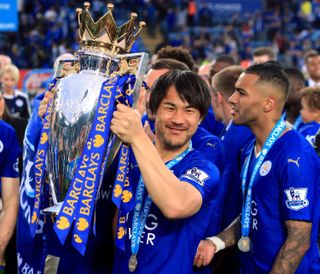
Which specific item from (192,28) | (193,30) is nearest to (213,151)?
(193,30)

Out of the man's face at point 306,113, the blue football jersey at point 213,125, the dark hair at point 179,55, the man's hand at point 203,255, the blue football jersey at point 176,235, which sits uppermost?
the dark hair at point 179,55

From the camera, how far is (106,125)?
228cm

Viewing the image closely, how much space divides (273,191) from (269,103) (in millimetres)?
482

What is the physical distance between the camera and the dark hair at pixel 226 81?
4320mm

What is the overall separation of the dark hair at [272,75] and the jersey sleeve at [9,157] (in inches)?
50.0

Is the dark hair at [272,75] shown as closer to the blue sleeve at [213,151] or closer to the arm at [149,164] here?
the blue sleeve at [213,151]

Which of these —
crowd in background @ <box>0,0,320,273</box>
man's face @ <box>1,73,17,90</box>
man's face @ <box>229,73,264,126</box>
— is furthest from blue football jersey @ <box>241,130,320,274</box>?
crowd in background @ <box>0,0,320,273</box>

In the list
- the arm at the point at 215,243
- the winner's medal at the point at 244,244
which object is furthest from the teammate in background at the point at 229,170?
the winner's medal at the point at 244,244

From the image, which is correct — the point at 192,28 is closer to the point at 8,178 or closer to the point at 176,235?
the point at 8,178

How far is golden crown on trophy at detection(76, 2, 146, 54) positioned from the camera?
7.70 ft

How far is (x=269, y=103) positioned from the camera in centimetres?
336

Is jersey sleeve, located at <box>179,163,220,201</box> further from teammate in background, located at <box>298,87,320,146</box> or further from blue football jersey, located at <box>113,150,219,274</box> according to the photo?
teammate in background, located at <box>298,87,320,146</box>

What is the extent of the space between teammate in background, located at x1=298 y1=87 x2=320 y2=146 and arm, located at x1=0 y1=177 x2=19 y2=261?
2448mm

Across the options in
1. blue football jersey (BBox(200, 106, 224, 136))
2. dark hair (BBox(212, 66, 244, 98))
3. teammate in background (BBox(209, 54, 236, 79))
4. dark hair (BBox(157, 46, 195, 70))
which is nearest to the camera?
dark hair (BBox(212, 66, 244, 98))
